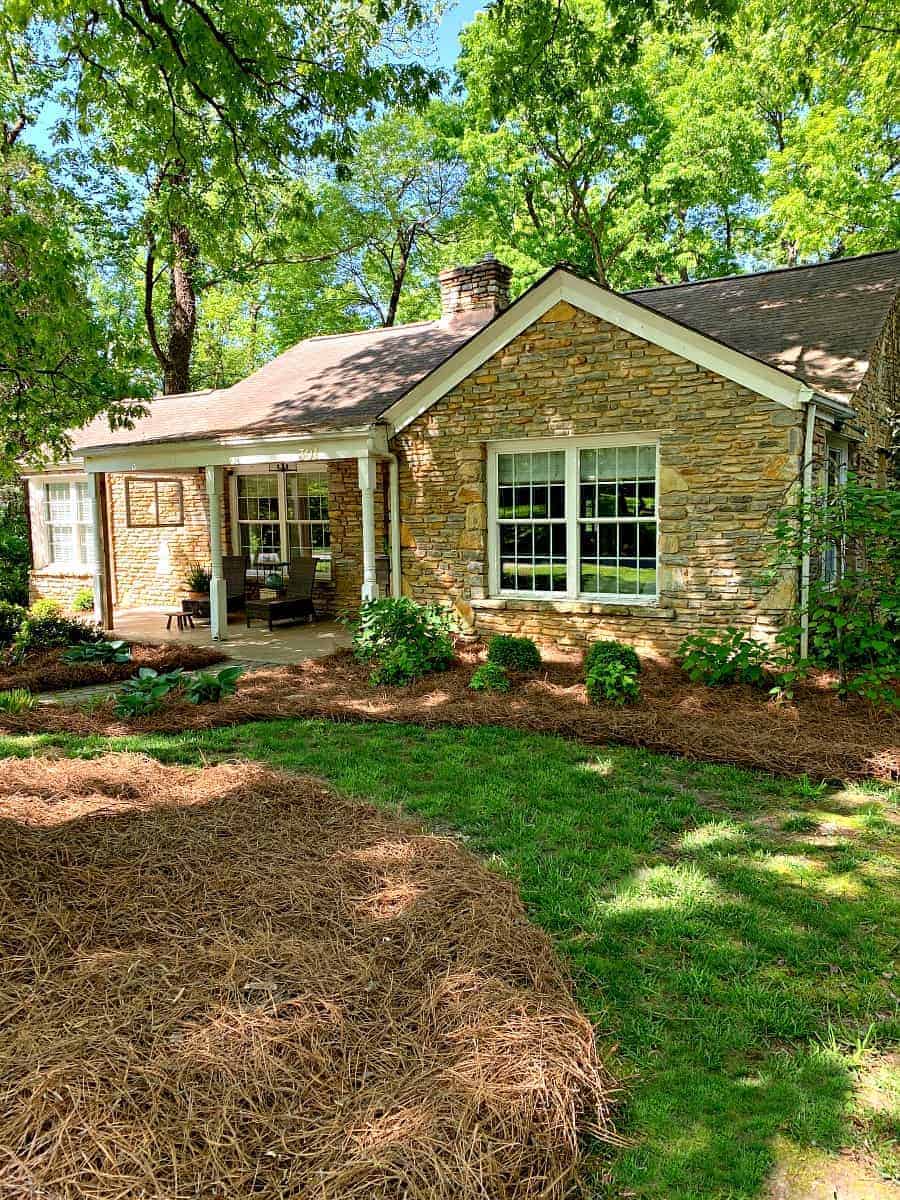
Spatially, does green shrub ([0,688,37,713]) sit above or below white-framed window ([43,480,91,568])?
below

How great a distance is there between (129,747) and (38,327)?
508 cm

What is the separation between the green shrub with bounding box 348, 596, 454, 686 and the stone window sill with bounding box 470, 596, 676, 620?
664 mm

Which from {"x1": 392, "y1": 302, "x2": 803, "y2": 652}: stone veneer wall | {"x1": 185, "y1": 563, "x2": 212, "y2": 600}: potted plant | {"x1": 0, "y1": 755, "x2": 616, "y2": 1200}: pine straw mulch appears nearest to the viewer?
{"x1": 0, "y1": 755, "x2": 616, "y2": 1200}: pine straw mulch

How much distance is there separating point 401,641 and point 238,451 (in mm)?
3932

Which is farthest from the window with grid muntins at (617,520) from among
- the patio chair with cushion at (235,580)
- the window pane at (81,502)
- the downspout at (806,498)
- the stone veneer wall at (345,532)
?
the window pane at (81,502)

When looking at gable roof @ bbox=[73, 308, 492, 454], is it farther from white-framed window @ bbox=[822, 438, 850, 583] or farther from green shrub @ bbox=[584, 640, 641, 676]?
white-framed window @ bbox=[822, 438, 850, 583]

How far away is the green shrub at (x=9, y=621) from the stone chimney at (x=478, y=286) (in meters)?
8.17

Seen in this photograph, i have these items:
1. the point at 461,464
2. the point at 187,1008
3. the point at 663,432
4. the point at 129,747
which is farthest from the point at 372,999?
the point at 461,464

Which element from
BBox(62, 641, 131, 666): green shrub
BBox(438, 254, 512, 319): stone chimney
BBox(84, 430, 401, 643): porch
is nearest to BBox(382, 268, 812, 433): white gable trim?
BBox(84, 430, 401, 643): porch

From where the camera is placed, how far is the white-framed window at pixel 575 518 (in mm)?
9156

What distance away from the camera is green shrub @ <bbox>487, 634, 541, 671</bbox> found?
28.9ft

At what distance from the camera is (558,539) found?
9.74 m

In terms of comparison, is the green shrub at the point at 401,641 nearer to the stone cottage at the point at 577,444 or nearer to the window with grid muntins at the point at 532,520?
the stone cottage at the point at 577,444

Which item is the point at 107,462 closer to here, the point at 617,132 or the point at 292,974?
the point at 292,974
